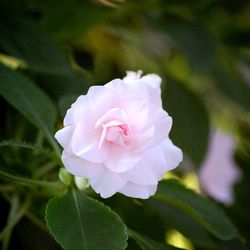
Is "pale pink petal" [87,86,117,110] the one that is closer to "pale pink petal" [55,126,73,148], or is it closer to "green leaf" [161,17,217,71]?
"pale pink petal" [55,126,73,148]

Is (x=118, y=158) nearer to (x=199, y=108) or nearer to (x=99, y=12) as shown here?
(x=99, y=12)

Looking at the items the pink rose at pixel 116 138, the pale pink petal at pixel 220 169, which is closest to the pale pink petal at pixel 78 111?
the pink rose at pixel 116 138

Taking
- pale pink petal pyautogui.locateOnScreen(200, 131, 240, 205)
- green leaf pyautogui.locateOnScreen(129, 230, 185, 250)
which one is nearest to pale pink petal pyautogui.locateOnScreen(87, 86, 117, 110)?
green leaf pyautogui.locateOnScreen(129, 230, 185, 250)

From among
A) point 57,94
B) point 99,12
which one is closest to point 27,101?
point 57,94

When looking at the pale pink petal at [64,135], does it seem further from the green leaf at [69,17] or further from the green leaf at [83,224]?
the green leaf at [69,17]

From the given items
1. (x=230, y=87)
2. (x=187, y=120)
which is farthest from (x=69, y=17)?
(x=230, y=87)
